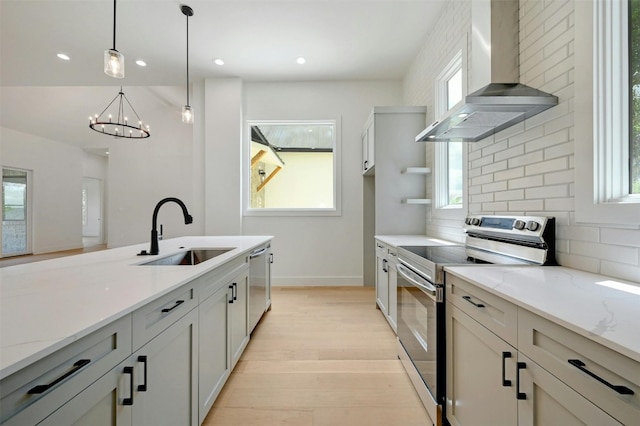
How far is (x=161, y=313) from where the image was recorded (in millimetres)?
1019

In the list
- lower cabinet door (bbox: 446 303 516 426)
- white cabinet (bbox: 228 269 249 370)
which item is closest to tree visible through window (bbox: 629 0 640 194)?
lower cabinet door (bbox: 446 303 516 426)

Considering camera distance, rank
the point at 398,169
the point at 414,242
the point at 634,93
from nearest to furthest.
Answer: the point at 634,93, the point at 414,242, the point at 398,169

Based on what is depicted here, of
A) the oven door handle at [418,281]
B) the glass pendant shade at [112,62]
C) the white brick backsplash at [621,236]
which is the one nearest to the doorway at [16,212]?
the glass pendant shade at [112,62]

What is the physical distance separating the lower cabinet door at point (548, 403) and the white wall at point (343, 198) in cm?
333

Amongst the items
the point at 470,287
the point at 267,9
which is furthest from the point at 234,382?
the point at 267,9

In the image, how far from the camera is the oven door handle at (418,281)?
1412 mm

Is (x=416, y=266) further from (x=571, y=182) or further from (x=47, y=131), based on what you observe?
(x=47, y=131)

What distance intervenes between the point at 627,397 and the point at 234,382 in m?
1.99

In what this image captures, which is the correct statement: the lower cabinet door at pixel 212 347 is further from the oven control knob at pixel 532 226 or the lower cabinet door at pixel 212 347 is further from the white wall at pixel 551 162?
the white wall at pixel 551 162

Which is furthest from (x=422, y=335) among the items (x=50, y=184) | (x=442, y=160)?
(x=50, y=184)

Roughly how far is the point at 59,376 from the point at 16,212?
30.3 ft

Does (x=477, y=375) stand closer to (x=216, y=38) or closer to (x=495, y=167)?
(x=495, y=167)

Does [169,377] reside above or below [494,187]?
below

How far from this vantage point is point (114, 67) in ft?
6.24
